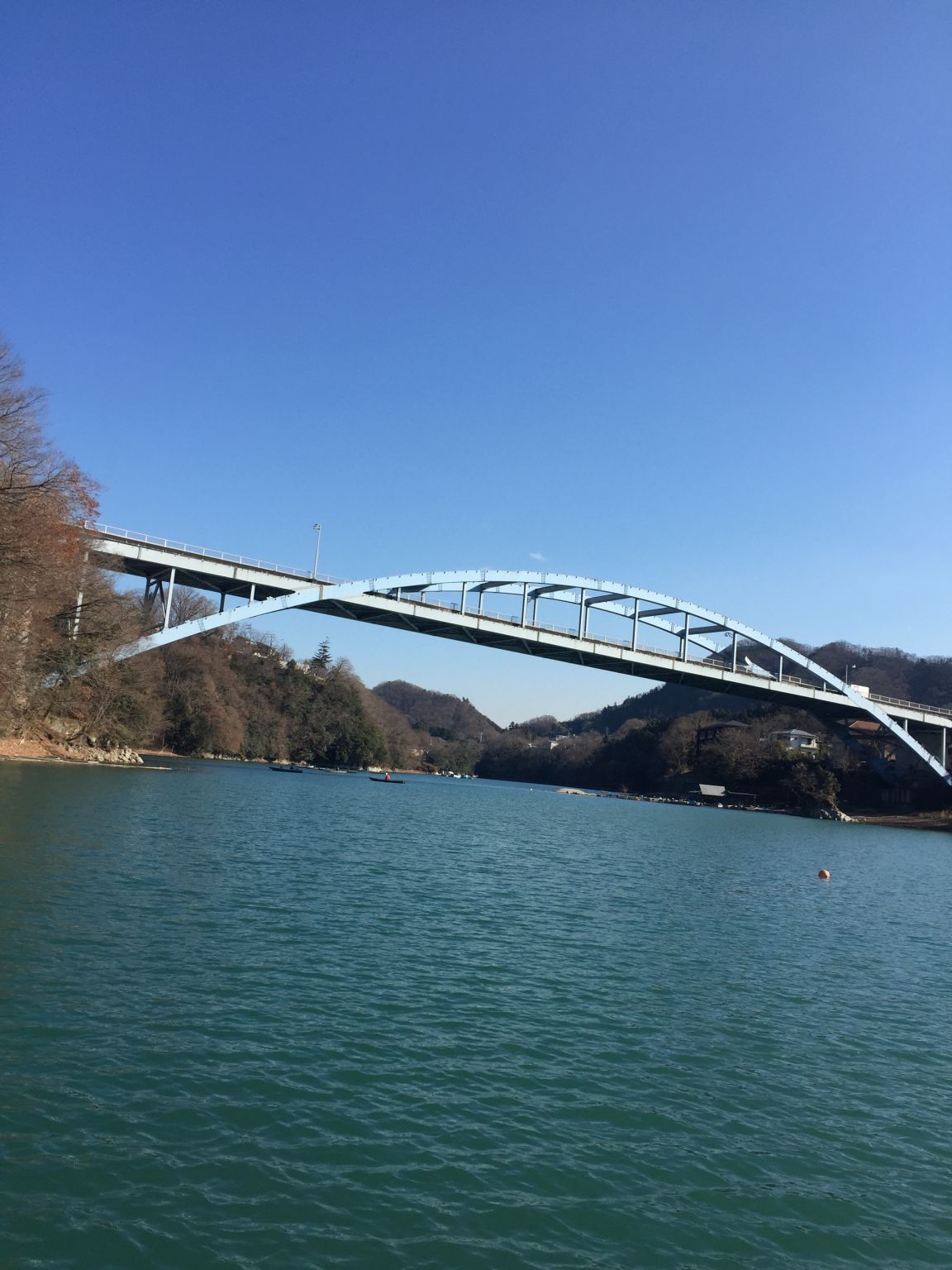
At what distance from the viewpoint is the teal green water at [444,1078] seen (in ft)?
17.2

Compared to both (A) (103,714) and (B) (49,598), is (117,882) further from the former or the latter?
(A) (103,714)

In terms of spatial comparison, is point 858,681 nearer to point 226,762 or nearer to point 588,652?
point 588,652

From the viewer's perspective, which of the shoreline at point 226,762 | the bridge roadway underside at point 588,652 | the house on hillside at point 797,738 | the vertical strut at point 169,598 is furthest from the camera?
the house on hillside at point 797,738

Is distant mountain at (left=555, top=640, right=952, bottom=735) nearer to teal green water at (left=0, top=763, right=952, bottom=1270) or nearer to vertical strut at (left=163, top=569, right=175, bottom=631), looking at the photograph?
vertical strut at (left=163, top=569, right=175, bottom=631)

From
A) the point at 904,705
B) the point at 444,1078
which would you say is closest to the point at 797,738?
the point at 904,705

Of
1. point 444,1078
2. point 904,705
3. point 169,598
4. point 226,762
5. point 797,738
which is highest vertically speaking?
point 904,705

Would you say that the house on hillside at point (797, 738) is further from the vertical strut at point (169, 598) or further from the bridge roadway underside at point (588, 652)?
the vertical strut at point (169, 598)

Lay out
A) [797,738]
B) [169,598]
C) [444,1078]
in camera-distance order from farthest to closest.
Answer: [797,738] → [169,598] → [444,1078]

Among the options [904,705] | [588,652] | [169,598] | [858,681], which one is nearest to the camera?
[169,598]

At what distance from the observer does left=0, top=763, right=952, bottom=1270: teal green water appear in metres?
5.23

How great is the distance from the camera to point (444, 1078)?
7.52 meters

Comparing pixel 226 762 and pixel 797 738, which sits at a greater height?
pixel 797 738

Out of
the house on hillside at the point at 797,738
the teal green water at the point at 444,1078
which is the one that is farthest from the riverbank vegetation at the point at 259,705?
the teal green water at the point at 444,1078

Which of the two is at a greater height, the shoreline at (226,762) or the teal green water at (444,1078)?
the teal green water at (444,1078)
